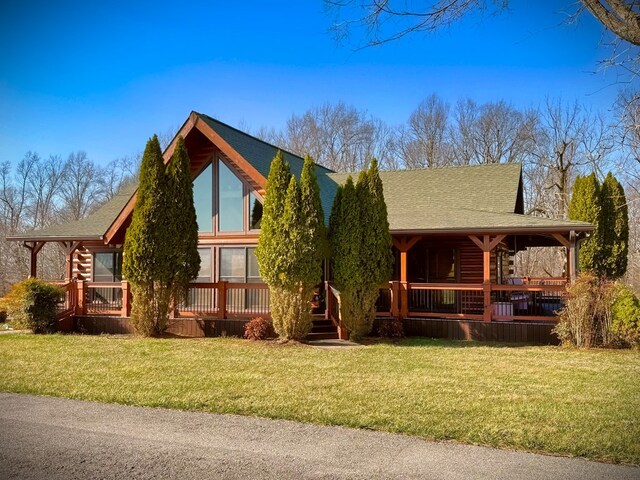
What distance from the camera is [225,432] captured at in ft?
20.0

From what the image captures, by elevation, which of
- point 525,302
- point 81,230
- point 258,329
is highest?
point 81,230

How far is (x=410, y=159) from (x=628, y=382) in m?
34.7

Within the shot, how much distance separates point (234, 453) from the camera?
213 inches

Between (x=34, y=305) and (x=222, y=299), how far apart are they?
529 centimetres

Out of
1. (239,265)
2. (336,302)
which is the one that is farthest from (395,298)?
(239,265)

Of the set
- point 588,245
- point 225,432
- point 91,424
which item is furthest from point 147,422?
point 588,245

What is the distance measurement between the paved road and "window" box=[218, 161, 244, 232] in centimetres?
1049

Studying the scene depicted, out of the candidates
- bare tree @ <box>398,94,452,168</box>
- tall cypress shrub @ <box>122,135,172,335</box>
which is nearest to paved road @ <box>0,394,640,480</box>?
tall cypress shrub @ <box>122,135,172,335</box>

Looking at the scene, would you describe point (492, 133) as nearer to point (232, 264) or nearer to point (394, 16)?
point (232, 264)

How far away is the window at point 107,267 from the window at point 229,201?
4.88 m

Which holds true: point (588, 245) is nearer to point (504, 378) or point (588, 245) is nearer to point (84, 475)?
point (504, 378)

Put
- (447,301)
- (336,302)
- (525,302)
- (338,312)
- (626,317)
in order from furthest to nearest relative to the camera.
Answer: (525,302), (447,301), (336,302), (338,312), (626,317)

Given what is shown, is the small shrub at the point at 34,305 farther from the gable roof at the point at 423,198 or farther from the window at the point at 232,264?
the window at the point at 232,264

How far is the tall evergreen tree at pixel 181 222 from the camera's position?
14906 mm
